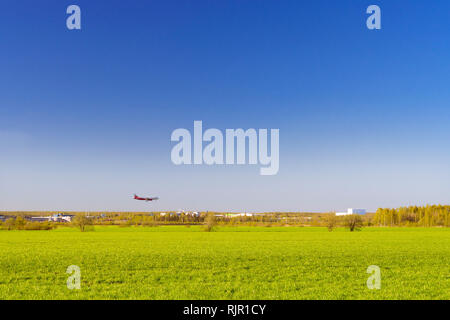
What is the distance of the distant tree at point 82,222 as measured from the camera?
123 metres

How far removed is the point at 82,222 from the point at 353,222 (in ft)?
299

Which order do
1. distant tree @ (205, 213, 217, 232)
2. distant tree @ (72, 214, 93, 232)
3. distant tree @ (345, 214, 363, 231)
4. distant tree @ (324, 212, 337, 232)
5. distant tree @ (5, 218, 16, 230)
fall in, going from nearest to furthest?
distant tree @ (205, 213, 217, 232) → distant tree @ (72, 214, 93, 232) → distant tree @ (345, 214, 363, 231) → distant tree @ (324, 212, 337, 232) → distant tree @ (5, 218, 16, 230)

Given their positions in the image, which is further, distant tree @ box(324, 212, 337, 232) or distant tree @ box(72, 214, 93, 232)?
distant tree @ box(324, 212, 337, 232)

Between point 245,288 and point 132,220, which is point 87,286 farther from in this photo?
point 132,220

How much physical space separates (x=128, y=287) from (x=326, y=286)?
10119mm

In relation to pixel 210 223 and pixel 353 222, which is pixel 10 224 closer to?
pixel 210 223

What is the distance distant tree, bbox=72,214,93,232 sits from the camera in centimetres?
12294

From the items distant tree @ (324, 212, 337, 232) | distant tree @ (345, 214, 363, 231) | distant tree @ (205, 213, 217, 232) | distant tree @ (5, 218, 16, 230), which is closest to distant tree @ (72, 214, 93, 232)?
distant tree @ (5, 218, 16, 230)

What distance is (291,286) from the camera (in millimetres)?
19047

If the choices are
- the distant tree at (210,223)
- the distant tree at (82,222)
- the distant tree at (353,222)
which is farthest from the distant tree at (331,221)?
the distant tree at (82,222)

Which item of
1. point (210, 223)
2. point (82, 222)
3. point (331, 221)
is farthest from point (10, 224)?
point (331, 221)

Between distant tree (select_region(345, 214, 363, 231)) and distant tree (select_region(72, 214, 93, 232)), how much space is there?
87761 millimetres

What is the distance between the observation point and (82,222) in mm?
123000

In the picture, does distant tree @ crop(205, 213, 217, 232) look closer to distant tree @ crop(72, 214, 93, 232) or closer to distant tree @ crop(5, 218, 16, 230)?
distant tree @ crop(72, 214, 93, 232)
